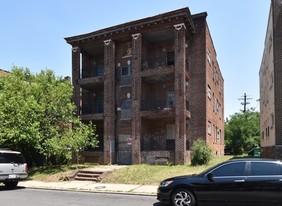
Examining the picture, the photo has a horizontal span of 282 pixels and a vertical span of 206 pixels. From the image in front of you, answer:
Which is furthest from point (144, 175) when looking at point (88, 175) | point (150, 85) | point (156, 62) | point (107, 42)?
point (107, 42)

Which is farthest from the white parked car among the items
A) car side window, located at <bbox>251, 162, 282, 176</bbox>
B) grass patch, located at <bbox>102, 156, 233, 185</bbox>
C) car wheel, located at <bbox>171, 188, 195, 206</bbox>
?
car side window, located at <bbox>251, 162, 282, 176</bbox>

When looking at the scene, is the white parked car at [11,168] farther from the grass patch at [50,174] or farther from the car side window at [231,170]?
the car side window at [231,170]

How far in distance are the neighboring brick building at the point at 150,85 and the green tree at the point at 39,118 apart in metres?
3.11

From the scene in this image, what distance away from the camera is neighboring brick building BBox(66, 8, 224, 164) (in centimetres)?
2416

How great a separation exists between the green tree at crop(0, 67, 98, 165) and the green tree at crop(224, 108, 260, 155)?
3147cm

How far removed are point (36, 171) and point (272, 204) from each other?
54.8 feet

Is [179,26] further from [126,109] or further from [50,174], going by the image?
[50,174]

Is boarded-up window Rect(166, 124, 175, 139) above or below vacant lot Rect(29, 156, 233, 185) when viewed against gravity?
above

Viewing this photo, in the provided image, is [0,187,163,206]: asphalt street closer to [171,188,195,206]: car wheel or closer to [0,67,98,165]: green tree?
[171,188,195,206]: car wheel

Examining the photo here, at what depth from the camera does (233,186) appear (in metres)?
9.09

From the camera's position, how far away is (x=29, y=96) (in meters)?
22.3

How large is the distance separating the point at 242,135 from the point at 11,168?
41.5 m

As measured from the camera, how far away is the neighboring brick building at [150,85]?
24.2 m

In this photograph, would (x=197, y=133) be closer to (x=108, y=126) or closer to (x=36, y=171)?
(x=108, y=126)
